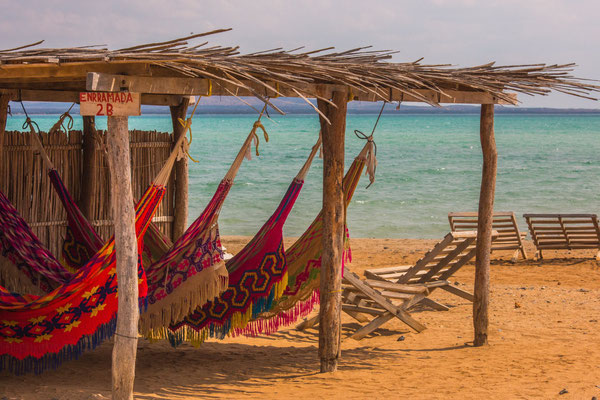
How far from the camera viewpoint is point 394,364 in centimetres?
466

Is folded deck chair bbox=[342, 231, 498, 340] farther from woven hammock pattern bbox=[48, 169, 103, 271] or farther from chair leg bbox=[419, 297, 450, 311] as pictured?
woven hammock pattern bbox=[48, 169, 103, 271]

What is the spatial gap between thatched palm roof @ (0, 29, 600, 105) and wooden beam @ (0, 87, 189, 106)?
0.93ft

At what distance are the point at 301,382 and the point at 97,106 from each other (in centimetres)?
192

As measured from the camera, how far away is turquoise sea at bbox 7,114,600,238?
15.7m

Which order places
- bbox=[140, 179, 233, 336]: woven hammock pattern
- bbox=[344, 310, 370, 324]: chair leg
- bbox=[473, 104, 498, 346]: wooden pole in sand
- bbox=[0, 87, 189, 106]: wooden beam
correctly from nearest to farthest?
bbox=[140, 179, 233, 336]: woven hammock pattern, bbox=[473, 104, 498, 346]: wooden pole in sand, bbox=[0, 87, 189, 106]: wooden beam, bbox=[344, 310, 370, 324]: chair leg

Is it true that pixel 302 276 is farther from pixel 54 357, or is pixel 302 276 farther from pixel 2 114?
pixel 2 114

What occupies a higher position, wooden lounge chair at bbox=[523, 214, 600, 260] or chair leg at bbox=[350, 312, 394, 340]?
wooden lounge chair at bbox=[523, 214, 600, 260]

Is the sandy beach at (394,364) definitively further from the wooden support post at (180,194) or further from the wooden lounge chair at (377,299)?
the wooden support post at (180,194)

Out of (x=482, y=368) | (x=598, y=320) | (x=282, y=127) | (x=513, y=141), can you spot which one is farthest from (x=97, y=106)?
(x=282, y=127)

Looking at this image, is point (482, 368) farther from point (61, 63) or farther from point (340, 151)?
point (61, 63)

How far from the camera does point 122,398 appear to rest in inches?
134

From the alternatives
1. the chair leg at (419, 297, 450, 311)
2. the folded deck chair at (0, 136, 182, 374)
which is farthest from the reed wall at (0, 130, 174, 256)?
the chair leg at (419, 297, 450, 311)

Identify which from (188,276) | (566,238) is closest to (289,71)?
(188,276)

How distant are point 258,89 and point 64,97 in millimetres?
2242
